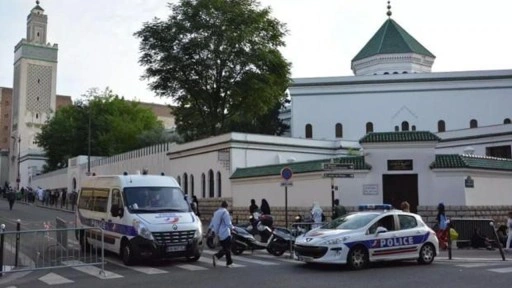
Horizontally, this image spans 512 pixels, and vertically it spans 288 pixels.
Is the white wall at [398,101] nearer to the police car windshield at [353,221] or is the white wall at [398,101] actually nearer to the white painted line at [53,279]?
the police car windshield at [353,221]

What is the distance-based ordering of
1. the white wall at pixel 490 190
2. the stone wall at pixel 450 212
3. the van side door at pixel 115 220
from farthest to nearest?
the white wall at pixel 490 190 → the stone wall at pixel 450 212 → the van side door at pixel 115 220

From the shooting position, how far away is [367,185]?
24.2m

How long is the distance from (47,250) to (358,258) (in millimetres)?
7597

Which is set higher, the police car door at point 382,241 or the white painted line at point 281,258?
the police car door at point 382,241

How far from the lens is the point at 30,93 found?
97.2m

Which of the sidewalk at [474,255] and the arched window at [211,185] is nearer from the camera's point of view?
the sidewalk at [474,255]

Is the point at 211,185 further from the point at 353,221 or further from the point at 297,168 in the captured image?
the point at 353,221

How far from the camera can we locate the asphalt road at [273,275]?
37.9 ft

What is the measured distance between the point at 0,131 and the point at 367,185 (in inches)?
4348

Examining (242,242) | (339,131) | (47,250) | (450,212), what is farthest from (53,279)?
(339,131)

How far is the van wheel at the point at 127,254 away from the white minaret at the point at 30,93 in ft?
276

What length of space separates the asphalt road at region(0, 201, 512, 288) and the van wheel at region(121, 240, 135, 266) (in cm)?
19

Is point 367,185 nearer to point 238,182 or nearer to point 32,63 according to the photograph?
point 238,182

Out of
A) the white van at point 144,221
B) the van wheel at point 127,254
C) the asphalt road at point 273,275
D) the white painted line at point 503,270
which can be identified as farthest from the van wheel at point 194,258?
the white painted line at point 503,270
